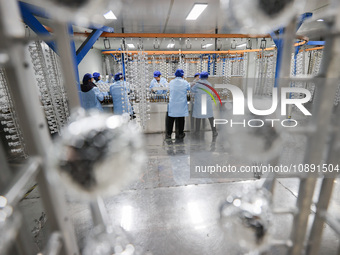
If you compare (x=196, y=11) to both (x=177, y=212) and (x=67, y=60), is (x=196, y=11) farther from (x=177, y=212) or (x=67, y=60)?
(x=67, y=60)

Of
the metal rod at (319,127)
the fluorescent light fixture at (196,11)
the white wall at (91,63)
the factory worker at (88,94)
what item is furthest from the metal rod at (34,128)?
the white wall at (91,63)

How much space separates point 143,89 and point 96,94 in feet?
3.43

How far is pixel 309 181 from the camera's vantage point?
2.54 feet

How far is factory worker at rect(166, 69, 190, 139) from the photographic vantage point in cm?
368

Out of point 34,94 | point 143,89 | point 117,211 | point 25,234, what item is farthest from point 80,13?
point 143,89

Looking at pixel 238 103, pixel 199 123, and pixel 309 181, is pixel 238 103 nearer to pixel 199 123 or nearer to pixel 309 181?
pixel 309 181

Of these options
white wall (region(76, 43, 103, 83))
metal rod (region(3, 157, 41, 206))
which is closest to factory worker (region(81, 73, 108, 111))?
metal rod (region(3, 157, 41, 206))

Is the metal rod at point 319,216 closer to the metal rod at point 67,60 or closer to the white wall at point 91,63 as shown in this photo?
the metal rod at point 67,60

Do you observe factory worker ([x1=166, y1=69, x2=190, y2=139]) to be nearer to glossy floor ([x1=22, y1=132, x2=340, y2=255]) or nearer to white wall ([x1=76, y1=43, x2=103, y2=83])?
glossy floor ([x1=22, y1=132, x2=340, y2=255])

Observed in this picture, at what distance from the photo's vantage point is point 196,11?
4.41 metres

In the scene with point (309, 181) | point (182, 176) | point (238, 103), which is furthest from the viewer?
point (182, 176)

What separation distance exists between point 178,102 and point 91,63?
842 cm

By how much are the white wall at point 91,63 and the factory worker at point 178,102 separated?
6687 mm

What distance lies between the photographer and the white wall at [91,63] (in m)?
9.01
